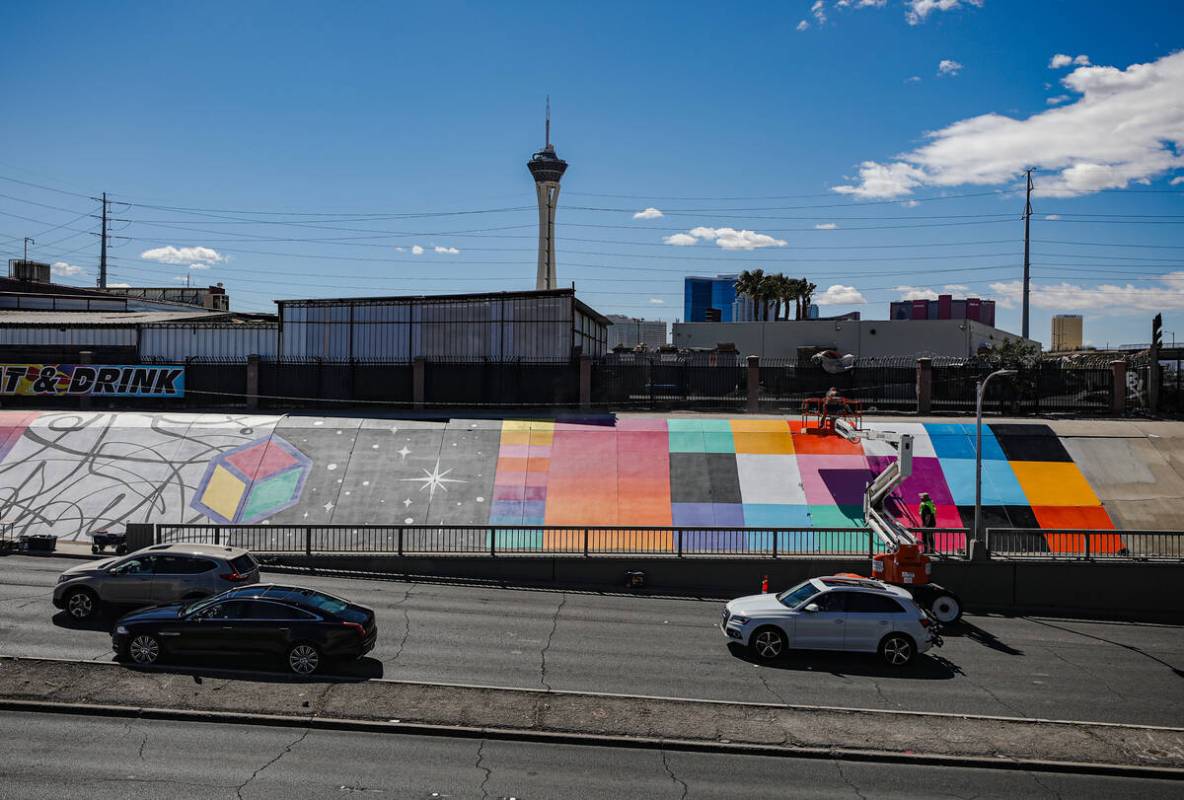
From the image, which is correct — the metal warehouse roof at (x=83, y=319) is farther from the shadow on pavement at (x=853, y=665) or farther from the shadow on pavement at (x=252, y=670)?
the shadow on pavement at (x=853, y=665)

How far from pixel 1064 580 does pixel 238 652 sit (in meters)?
20.9

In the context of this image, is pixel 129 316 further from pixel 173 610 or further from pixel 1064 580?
pixel 1064 580

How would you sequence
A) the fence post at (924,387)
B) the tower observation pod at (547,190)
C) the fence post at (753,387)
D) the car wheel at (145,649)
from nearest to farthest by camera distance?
1. the car wheel at (145,649)
2. the fence post at (924,387)
3. the fence post at (753,387)
4. the tower observation pod at (547,190)

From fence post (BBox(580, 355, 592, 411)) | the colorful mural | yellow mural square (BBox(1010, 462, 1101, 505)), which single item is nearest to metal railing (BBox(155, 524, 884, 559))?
the colorful mural

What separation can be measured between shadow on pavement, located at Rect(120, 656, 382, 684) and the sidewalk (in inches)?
3.2

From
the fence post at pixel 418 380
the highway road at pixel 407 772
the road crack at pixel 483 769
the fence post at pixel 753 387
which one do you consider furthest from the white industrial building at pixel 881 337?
the road crack at pixel 483 769

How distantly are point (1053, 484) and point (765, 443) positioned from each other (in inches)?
394

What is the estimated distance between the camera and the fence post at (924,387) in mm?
38562

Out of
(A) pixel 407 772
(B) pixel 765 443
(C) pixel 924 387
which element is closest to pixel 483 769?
(A) pixel 407 772

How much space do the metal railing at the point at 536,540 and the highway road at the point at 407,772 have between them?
11.5m

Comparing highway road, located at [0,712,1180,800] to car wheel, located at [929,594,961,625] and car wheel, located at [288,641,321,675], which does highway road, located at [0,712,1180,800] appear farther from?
car wheel, located at [929,594,961,625]

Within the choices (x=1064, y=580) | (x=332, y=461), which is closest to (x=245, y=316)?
(x=332, y=461)

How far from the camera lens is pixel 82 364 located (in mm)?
41594

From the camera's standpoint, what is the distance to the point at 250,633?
1535 centimetres
